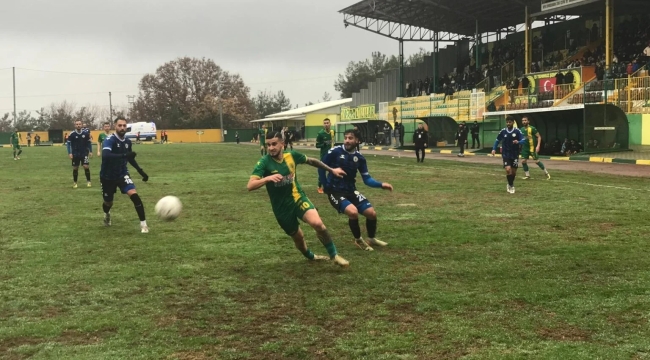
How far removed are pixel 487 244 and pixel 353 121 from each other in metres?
49.8

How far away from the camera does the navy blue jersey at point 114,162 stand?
10.9 m

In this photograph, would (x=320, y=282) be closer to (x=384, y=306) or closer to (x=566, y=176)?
(x=384, y=306)

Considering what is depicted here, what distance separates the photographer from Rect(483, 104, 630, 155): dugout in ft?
95.6

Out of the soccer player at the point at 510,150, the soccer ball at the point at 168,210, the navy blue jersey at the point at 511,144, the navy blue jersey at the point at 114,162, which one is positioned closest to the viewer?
the soccer ball at the point at 168,210

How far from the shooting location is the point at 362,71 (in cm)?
12700

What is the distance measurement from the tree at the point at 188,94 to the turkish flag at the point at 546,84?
74402mm

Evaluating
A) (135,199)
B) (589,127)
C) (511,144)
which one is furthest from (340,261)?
(589,127)

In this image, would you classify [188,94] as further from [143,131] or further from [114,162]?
[114,162]

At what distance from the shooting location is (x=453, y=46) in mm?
58781

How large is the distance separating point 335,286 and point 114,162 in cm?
585

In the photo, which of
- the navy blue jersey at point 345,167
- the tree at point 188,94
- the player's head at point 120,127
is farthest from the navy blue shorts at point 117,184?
the tree at point 188,94

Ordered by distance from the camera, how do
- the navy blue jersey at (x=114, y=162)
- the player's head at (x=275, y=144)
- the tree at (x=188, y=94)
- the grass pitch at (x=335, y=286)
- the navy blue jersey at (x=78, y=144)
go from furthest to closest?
the tree at (x=188, y=94)
the navy blue jersey at (x=78, y=144)
the navy blue jersey at (x=114, y=162)
the player's head at (x=275, y=144)
the grass pitch at (x=335, y=286)

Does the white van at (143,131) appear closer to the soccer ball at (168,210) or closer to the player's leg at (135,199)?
the player's leg at (135,199)

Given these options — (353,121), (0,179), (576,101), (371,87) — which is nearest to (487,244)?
(0,179)
